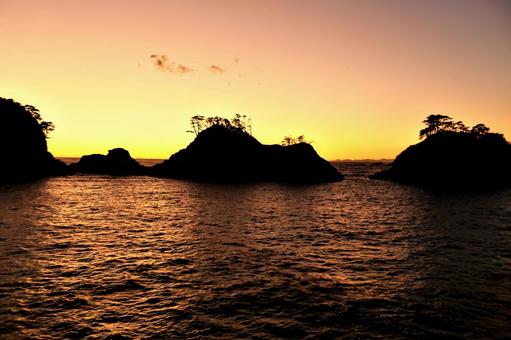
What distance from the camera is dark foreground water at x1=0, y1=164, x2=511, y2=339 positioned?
12.9 m

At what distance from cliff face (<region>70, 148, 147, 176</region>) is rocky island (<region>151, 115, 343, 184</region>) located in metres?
30.7

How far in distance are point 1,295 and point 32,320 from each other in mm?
3811

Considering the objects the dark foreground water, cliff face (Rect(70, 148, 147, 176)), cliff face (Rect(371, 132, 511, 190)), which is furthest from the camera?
cliff face (Rect(70, 148, 147, 176))

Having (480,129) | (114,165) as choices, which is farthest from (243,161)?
(480,129)

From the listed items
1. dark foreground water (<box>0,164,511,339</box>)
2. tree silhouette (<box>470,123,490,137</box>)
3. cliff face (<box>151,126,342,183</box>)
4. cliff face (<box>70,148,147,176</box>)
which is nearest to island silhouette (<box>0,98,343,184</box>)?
cliff face (<box>151,126,342,183</box>)

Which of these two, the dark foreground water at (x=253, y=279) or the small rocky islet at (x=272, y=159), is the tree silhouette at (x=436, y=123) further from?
the dark foreground water at (x=253, y=279)

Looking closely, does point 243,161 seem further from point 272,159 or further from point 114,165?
point 114,165

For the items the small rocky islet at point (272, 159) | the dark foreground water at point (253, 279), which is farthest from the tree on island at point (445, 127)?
the dark foreground water at point (253, 279)

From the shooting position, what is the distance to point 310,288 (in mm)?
17031

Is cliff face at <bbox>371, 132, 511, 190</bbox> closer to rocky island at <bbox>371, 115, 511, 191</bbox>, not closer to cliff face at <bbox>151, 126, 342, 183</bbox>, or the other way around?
rocky island at <bbox>371, 115, 511, 191</bbox>

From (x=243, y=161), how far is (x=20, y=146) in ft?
239

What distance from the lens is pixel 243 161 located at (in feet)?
394

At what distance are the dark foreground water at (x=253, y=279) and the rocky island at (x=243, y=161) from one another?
8231 cm

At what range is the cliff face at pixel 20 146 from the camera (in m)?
102
